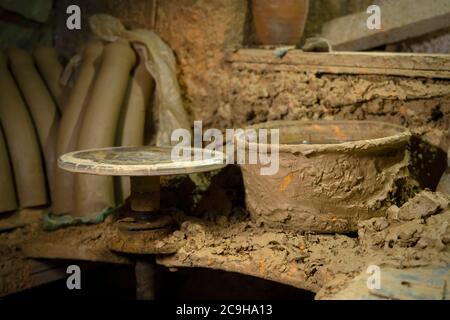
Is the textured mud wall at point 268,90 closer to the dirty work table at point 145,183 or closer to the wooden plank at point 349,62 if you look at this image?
the wooden plank at point 349,62

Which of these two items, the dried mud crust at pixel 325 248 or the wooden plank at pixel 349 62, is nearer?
the dried mud crust at pixel 325 248

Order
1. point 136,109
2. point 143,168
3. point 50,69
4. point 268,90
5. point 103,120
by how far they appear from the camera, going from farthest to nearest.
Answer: point 50,69
point 136,109
point 268,90
point 103,120
point 143,168

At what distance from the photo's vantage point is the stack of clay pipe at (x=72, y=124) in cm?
403

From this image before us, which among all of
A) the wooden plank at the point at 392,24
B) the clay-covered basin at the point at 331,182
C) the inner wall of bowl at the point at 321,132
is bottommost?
the clay-covered basin at the point at 331,182

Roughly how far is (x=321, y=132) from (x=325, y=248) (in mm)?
→ 1007

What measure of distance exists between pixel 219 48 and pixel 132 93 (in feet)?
2.47

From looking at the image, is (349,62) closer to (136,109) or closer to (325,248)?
(325,248)

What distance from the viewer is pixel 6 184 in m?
4.06

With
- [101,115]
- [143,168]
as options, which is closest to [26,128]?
[101,115]

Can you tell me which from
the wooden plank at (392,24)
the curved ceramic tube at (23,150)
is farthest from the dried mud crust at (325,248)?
the wooden plank at (392,24)

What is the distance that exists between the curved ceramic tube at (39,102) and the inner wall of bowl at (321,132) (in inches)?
66.4

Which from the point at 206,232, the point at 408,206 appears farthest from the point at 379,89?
the point at 206,232

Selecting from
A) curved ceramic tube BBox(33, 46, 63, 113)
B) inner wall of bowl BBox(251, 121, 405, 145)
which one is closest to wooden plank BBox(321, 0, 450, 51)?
inner wall of bowl BBox(251, 121, 405, 145)

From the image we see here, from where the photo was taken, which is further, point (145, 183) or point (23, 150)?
point (23, 150)
